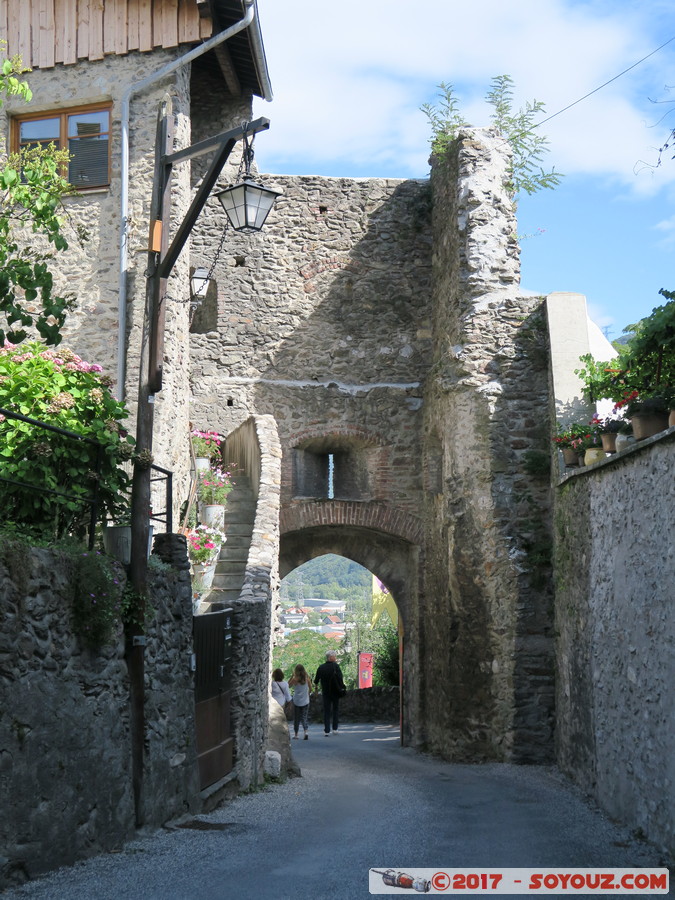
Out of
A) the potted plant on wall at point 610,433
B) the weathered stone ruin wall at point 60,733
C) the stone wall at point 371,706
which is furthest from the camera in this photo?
the stone wall at point 371,706

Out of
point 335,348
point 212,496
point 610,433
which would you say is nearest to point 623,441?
point 610,433

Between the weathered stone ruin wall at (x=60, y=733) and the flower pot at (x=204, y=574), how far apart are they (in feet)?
11.0

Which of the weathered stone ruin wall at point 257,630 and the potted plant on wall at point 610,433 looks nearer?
the potted plant on wall at point 610,433

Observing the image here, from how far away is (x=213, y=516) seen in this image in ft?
36.9

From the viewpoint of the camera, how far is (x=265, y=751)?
9.29 metres

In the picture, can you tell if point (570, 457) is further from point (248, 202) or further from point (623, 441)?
point (248, 202)

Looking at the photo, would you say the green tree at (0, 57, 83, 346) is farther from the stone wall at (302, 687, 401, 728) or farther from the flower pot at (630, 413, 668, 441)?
the stone wall at (302, 687, 401, 728)

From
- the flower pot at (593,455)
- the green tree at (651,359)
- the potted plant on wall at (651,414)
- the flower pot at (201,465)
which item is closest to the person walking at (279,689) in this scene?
the flower pot at (201,465)

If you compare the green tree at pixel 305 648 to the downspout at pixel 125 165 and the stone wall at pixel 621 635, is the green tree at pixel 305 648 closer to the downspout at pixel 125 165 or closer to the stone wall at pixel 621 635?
the downspout at pixel 125 165

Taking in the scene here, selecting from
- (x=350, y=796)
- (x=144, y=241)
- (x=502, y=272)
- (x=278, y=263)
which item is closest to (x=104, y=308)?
(x=144, y=241)

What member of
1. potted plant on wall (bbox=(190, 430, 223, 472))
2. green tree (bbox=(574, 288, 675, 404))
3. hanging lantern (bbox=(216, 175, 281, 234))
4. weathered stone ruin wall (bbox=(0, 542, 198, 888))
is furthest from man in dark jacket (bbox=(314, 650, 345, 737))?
hanging lantern (bbox=(216, 175, 281, 234))

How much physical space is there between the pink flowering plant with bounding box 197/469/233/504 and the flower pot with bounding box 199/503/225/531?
0.17 metres

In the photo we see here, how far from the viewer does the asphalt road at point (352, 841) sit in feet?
16.2

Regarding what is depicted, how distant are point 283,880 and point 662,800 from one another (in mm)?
2405
